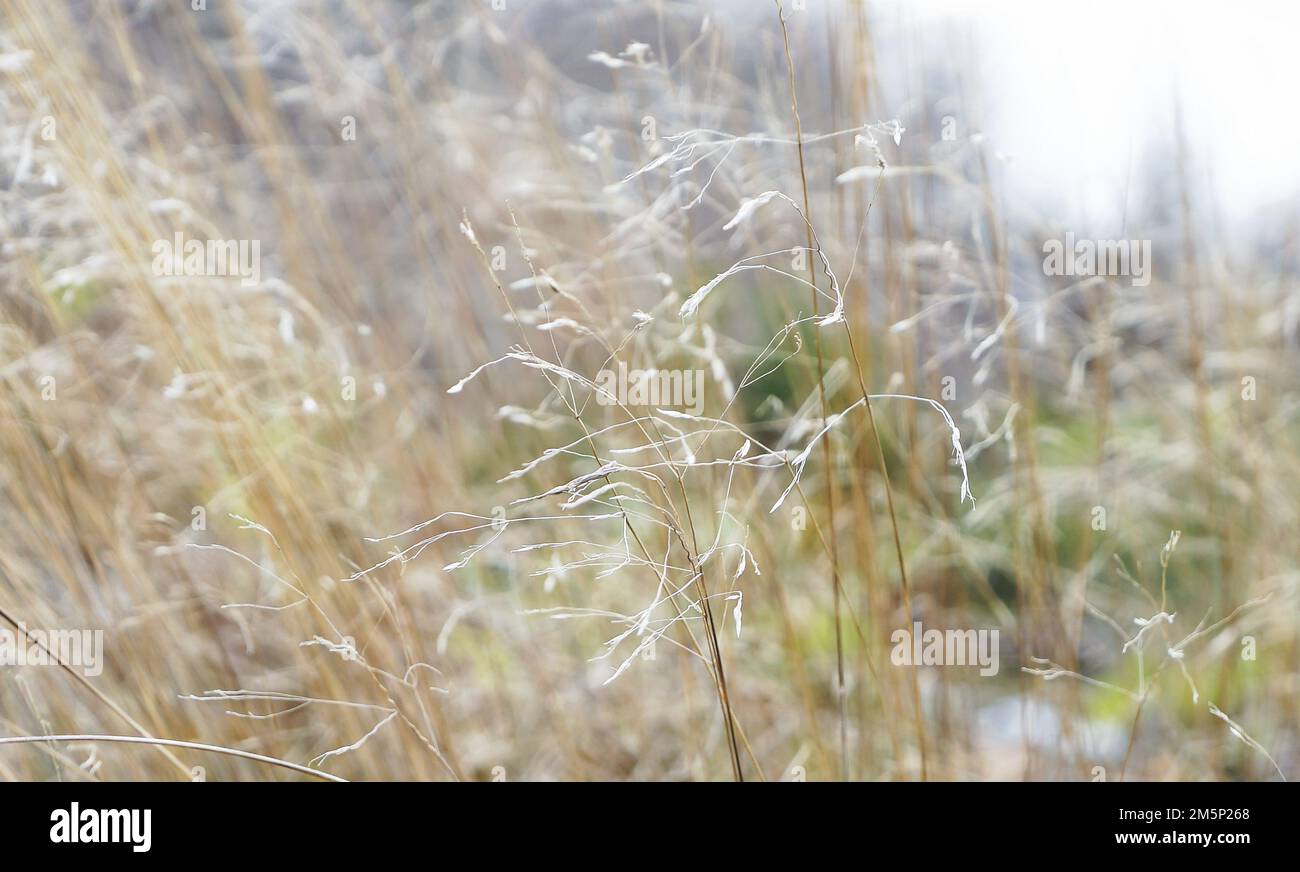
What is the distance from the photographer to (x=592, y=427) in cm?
110

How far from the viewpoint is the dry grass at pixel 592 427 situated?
831mm

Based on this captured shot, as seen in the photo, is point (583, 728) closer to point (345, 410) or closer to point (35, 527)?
point (345, 410)

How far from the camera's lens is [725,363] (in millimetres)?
1075

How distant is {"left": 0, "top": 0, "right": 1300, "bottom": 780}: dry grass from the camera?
2.72 ft

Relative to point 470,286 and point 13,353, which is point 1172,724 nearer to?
point 470,286

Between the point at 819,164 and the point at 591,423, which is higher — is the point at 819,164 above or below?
above

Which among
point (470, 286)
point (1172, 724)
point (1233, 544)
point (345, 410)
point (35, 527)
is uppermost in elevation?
point (470, 286)
